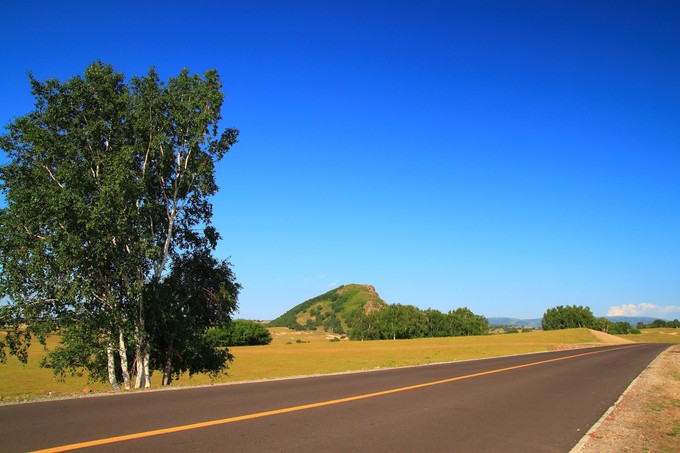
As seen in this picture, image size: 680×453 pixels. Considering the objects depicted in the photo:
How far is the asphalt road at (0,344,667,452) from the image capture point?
249 inches

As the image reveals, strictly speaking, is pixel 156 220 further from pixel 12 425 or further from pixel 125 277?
pixel 12 425

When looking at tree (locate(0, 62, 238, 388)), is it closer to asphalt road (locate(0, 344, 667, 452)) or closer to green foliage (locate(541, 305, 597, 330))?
asphalt road (locate(0, 344, 667, 452))

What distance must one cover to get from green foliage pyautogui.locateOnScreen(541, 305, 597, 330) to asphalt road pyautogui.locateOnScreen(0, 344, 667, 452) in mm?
146175

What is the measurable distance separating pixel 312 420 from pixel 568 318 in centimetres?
15639

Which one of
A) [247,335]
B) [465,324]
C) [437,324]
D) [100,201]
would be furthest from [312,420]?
[465,324]

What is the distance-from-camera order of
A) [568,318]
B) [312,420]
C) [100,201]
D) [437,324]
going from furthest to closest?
[568,318], [437,324], [100,201], [312,420]

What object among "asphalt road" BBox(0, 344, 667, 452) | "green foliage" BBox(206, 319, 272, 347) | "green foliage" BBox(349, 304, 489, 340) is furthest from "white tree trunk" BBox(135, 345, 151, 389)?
"green foliage" BBox(349, 304, 489, 340)

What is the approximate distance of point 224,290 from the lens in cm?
2212

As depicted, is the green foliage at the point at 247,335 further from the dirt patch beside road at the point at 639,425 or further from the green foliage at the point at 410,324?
the dirt patch beside road at the point at 639,425

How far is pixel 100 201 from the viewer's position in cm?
1631

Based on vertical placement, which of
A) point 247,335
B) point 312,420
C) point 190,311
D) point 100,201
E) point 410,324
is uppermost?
point 100,201

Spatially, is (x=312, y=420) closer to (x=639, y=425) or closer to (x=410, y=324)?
(x=639, y=425)

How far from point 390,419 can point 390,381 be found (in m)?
6.99

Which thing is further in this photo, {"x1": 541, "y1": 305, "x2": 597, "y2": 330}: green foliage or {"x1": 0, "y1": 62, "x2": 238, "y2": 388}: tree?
{"x1": 541, "y1": 305, "x2": 597, "y2": 330}: green foliage
